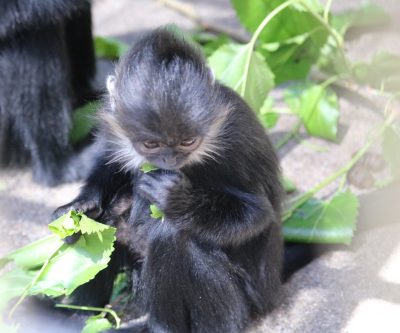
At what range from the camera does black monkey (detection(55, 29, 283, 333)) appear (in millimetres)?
3043

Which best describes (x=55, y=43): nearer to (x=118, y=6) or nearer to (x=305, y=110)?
(x=305, y=110)

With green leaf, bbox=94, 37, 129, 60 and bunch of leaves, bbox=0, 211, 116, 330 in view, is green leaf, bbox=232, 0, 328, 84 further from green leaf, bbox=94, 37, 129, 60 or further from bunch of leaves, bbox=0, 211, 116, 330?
bunch of leaves, bbox=0, 211, 116, 330

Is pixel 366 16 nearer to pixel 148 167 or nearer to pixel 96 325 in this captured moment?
pixel 148 167

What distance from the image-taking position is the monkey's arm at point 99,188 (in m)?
3.39

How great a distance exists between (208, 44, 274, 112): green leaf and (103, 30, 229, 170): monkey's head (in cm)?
95

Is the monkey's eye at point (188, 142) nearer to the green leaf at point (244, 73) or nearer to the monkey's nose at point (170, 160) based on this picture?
the monkey's nose at point (170, 160)

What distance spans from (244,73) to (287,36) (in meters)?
0.78

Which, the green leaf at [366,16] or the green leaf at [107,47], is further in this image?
the green leaf at [107,47]

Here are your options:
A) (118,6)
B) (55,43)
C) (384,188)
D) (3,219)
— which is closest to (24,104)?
(55,43)

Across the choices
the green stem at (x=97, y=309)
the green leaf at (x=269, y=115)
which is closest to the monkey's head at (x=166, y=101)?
the green stem at (x=97, y=309)

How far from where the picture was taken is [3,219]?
449 centimetres

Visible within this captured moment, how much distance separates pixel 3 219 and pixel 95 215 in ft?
4.25

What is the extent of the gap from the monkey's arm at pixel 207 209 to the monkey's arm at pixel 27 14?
181cm

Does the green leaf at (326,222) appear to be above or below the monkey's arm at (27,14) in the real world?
below
